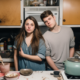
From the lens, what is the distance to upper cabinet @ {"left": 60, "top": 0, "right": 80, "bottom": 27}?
2.43 meters

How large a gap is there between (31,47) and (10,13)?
3.35 feet

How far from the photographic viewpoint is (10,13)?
2.43m

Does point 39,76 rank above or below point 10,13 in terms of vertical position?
below

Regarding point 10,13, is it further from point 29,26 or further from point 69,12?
point 69,12

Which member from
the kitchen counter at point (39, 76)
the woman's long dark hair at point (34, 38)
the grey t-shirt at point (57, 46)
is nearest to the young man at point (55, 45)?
the grey t-shirt at point (57, 46)

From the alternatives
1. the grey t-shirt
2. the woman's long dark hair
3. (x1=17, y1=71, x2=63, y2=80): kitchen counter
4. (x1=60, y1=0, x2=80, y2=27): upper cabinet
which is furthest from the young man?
(x1=60, y1=0, x2=80, y2=27): upper cabinet

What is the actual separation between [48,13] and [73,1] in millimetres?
867

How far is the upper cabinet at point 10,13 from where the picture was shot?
2.42 meters

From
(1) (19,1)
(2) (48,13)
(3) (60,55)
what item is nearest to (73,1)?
(2) (48,13)

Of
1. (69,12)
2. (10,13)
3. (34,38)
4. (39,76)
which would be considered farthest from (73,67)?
(10,13)

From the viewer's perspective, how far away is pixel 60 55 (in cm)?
180

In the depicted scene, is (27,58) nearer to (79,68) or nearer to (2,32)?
(79,68)

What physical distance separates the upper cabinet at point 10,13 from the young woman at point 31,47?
0.70 m

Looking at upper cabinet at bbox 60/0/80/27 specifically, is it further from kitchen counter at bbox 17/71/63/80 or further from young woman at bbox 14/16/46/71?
kitchen counter at bbox 17/71/63/80
